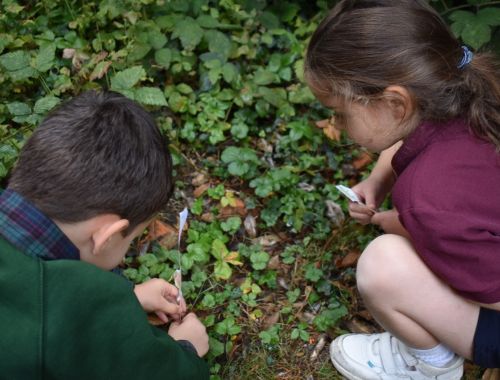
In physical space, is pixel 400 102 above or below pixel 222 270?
above

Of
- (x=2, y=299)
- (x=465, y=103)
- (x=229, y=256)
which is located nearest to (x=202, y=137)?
(x=229, y=256)

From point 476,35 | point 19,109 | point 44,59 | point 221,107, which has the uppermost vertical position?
point 476,35

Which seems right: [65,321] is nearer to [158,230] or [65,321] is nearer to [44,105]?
[158,230]

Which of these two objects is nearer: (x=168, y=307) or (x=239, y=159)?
(x=168, y=307)

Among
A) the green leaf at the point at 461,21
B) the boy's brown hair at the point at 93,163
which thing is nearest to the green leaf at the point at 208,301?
the boy's brown hair at the point at 93,163

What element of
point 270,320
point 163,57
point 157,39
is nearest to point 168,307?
point 270,320

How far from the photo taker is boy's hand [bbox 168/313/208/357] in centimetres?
203

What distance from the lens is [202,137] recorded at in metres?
2.75

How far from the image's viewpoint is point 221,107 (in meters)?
2.79

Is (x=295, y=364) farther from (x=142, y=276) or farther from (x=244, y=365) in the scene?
(x=142, y=276)

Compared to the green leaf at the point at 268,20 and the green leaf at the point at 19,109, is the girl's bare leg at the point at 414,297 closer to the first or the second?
the green leaf at the point at 19,109

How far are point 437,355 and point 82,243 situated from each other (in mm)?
1211

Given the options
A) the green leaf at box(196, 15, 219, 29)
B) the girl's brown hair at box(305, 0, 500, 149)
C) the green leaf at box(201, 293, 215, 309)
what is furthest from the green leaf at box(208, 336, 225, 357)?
the green leaf at box(196, 15, 219, 29)

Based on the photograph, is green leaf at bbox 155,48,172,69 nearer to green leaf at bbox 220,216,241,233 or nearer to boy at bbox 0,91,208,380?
green leaf at bbox 220,216,241,233
